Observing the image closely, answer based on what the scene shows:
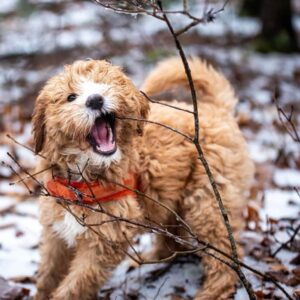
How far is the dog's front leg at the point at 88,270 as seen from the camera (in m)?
A: 3.88

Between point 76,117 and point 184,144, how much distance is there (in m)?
1.06

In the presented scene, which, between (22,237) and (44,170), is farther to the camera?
(22,237)

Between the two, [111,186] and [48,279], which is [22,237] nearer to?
[48,279]

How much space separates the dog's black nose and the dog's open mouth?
139 mm

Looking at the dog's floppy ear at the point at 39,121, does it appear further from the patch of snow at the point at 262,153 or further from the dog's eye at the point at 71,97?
the patch of snow at the point at 262,153

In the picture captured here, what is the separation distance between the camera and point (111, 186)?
12.8 ft

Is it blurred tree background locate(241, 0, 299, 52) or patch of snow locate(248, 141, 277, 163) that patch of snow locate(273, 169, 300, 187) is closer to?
patch of snow locate(248, 141, 277, 163)

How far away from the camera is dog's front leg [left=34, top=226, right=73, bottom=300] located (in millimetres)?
4234

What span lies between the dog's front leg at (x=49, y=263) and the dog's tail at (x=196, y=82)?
1.44 meters

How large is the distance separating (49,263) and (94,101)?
137cm

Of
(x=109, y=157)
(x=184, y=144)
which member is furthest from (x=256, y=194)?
(x=109, y=157)

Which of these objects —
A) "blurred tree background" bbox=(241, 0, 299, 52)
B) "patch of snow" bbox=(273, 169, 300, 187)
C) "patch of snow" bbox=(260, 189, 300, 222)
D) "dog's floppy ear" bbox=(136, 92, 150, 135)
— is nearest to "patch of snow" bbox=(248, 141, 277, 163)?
"patch of snow" bbox=(273, 169, 300, 187)

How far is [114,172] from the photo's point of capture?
3963 millimetres

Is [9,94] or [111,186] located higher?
[111,186]
